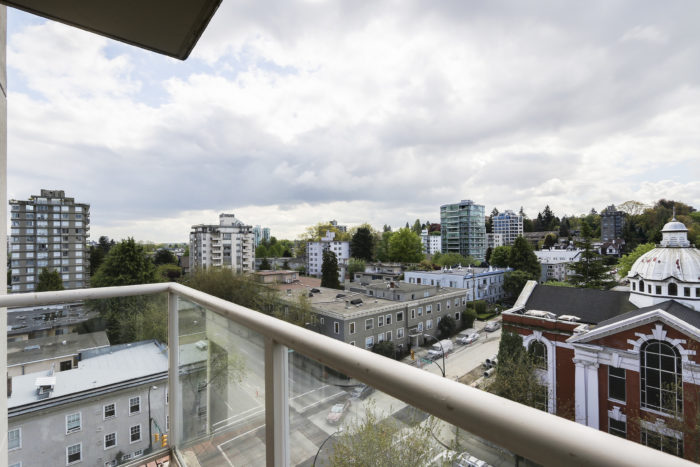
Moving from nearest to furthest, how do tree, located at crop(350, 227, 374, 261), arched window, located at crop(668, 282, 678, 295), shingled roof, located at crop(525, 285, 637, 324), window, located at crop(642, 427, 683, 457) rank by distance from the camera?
window, located at crop(642, 427, 683, 457)
arched window, located at crop(668, 282, 678, 295)
shingled roof, located at crop(525, 285, 637, 324)
tree, located at crop(350, 227, 374, 261)

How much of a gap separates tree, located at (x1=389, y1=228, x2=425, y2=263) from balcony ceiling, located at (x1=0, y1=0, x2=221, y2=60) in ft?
102

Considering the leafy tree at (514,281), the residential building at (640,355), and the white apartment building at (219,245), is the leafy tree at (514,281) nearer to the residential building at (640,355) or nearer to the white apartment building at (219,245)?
the residential building at (640,355)

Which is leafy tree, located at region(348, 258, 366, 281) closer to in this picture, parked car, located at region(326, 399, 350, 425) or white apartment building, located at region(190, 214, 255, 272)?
white apartment building, located at region(190, 214, 255, 272)

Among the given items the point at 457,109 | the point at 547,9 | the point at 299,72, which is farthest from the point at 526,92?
the point at 299,72

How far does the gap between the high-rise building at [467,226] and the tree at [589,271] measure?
1394 centimetres

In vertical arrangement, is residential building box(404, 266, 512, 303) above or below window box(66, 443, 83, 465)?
below

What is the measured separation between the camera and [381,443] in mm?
537

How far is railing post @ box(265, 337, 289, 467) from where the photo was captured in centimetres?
67

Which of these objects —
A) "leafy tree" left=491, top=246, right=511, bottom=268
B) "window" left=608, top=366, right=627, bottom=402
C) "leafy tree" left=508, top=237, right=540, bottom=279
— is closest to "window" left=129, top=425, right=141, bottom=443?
"window" left=608, top=366, right=627, bottom=402

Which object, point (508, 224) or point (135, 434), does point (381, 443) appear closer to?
point (135, 434)

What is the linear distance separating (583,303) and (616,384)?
4575 mm

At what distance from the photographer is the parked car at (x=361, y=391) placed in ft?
1.53

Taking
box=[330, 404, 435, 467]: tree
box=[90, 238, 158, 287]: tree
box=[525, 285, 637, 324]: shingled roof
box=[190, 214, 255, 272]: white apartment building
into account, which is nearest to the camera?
box=[330, 404, 435, 467]: tree

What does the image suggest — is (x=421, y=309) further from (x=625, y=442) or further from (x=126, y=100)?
(x=625, y=442)
